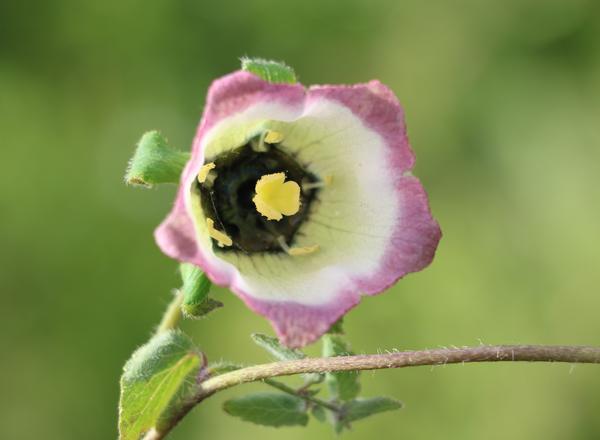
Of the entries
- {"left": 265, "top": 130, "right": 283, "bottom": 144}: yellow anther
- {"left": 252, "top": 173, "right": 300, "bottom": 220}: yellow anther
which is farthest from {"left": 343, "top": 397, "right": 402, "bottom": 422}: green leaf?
{"left": 265, "top": 130, "right": 283, "bottom": 144}: yellow anther

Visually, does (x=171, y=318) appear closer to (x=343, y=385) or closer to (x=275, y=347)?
(x=275, y=347)

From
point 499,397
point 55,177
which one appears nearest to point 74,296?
point 55,177

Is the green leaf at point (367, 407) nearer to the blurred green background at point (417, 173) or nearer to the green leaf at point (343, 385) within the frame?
the green leaf at point (343, 385)

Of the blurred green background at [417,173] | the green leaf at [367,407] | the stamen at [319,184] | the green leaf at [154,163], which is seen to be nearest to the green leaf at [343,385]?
the green leaf at [367,407]

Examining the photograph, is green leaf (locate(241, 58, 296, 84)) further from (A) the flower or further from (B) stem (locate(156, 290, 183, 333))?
(B) stem (locate(156, 290, 183, 333))

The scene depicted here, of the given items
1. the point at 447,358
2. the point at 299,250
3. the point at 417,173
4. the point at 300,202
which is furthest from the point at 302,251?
the point at 417,173

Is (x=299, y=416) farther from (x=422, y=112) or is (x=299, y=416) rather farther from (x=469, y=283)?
(x=422, y=112)
